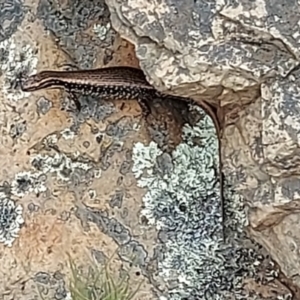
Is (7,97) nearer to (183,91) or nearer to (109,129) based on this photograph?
(109,129)

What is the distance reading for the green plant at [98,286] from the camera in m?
1.92

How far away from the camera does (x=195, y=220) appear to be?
2.01m

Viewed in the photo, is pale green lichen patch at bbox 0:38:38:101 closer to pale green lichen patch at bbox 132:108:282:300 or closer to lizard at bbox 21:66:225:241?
lizard at bbox 21:66:225:241

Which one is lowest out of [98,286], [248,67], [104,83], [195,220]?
[98,286]

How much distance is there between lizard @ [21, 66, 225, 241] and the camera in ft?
6.57

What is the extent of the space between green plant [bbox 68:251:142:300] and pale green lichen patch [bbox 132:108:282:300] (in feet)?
0.32

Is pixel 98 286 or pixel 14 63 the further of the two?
pixel 14 63

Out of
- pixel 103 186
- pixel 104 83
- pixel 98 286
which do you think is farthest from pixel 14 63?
pixel 98 286

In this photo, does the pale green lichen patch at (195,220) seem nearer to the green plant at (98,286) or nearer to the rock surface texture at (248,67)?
the green plant at (98,286)

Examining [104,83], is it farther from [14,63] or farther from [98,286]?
[98,286]

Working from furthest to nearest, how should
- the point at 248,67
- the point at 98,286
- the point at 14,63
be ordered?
the point at 14,63 < the point at 98,286 < the point at 248,67

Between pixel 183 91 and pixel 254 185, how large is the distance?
0.24 metres

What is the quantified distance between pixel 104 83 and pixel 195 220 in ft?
1.25

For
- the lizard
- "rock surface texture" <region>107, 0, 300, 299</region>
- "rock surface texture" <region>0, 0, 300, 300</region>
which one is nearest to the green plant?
"rock surface texture" <region>0, 0, 300, 300</region>
